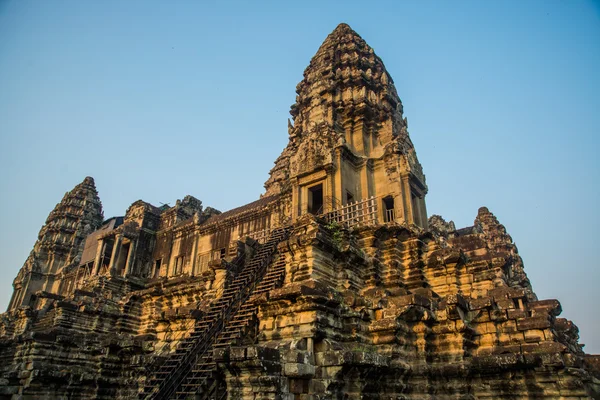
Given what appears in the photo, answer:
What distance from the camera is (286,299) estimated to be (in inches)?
391

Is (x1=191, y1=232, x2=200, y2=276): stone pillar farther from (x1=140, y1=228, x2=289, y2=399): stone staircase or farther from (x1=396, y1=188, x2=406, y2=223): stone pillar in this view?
(x1=396, y1=188, x2=406, y2=223): stone pillar

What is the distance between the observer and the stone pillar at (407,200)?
15344mm

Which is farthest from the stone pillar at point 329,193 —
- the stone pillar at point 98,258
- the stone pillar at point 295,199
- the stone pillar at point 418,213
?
the stone pillar at point 98,258

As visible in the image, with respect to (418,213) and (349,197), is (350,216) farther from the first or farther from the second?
(418,213)

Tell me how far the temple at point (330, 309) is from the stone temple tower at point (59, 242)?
15.5m

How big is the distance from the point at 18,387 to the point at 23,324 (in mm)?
5958

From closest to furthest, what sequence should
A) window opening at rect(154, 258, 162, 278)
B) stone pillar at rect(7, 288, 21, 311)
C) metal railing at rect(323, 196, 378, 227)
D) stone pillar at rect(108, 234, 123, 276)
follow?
metal railing at rect(323, 196, 378, 227)
stone pillar at rect(108, 234, 123, 276)
window opening at rect(154, 258, 162, 278)
stone pillar at rect(7, 288, 21, 311)

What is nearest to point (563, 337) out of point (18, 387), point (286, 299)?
point (286, 299)

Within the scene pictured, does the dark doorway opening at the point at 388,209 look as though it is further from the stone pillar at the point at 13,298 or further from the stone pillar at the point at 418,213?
the stone pillar at the point at 13,298

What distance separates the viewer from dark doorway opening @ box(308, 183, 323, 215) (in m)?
16.8

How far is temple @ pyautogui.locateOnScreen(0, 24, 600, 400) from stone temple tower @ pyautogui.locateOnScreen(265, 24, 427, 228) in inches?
3.0

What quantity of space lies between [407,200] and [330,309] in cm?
719

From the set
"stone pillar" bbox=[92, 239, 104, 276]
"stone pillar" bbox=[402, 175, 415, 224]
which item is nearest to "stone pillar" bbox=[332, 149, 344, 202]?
"stone pillar" bbox=[402, 175, 415, 224]

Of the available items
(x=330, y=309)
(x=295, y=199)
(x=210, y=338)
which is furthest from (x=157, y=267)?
(x=330, y=309)
